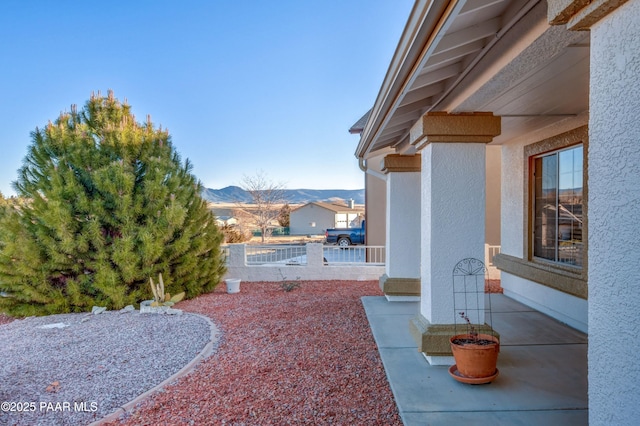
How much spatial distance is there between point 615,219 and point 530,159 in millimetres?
5770

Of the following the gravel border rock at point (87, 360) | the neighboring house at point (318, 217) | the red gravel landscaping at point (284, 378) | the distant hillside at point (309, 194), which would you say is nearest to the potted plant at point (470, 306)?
the red gravel landscaping at point (284, 378)

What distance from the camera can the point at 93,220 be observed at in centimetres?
707

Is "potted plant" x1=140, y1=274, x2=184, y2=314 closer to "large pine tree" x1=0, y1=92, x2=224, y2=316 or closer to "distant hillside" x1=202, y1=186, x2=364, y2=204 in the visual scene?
"large pine tree" x1=0, y1=92, x2=224, y2=316

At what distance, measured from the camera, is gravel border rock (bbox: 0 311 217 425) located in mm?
3414

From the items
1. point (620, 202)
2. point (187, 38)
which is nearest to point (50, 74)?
point (187, 38)

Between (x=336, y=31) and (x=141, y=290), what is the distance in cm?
1174

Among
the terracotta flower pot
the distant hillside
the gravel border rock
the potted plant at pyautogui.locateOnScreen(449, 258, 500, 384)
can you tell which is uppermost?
the distant hillside

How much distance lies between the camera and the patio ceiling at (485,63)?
2.25 meters

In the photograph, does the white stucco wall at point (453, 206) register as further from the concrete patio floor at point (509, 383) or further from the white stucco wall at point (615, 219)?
the white stucco wall at point (615, 219)

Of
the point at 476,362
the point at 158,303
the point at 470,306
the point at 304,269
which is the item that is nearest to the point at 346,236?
the point at 304,269

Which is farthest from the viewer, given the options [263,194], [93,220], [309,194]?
[309,194]

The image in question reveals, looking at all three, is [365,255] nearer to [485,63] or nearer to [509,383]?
[509,383]

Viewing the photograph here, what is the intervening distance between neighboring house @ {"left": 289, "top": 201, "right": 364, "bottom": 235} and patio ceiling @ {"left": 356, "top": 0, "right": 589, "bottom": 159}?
3302 cm

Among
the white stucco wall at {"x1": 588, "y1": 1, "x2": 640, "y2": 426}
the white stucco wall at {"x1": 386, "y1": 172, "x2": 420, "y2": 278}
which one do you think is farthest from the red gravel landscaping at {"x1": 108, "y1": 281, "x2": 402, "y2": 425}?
the white stucco wall at {"x1": 588, "y1": 1, "x2": 640, "y2": 426}
